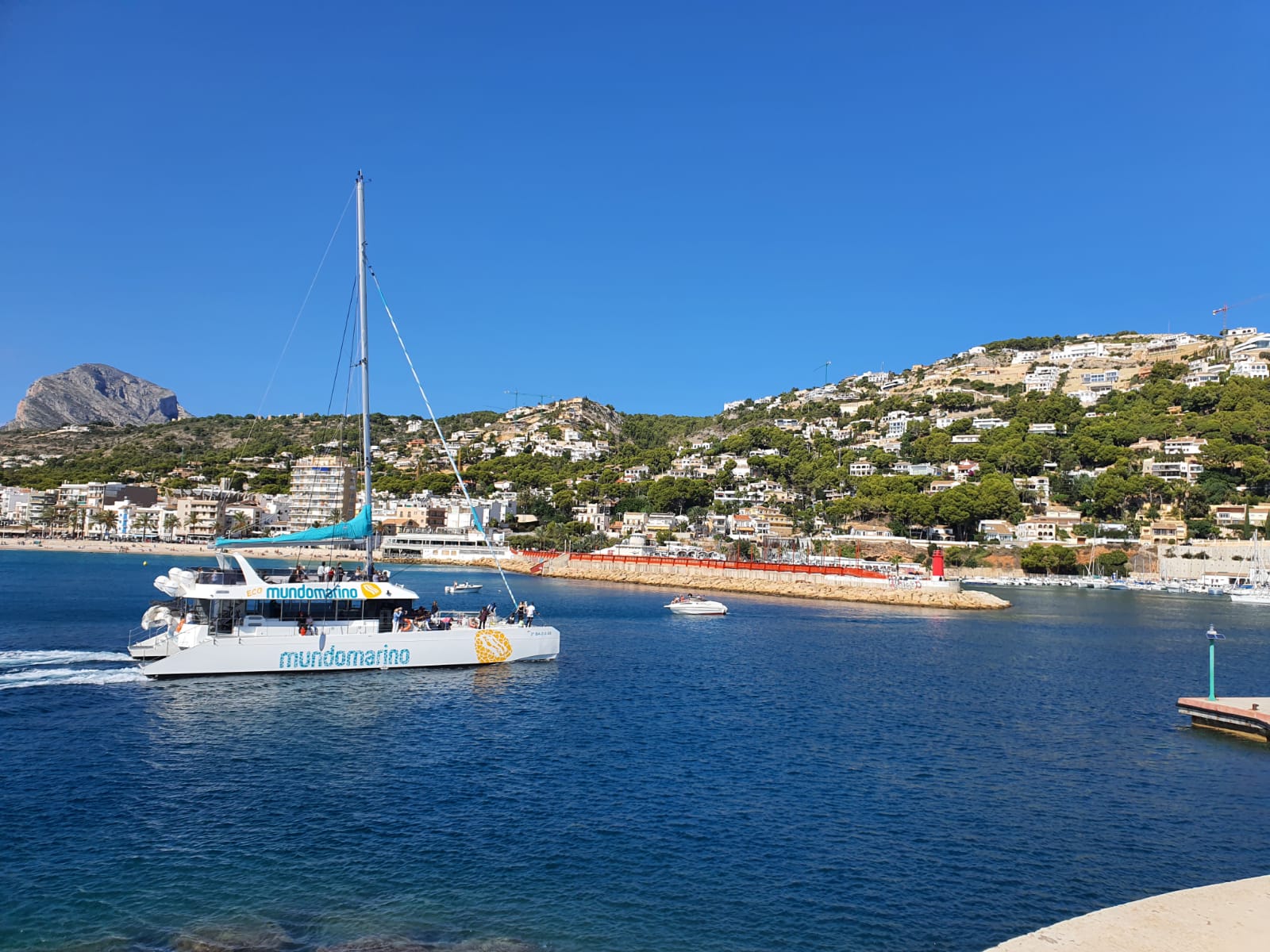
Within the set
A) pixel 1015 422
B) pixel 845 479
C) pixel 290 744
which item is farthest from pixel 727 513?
pixel 290 744

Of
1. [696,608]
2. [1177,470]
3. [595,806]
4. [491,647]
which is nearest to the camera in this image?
[595,806]

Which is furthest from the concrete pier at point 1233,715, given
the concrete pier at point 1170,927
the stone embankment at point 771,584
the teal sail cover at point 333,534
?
the stone embankment at point 771,584

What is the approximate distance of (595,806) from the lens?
1508cm

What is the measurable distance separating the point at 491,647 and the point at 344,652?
446 centimetres

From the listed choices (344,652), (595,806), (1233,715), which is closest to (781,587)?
(1233,715)

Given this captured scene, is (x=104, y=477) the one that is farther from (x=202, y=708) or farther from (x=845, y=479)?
(x=202, y=708)

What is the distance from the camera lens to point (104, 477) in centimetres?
15038

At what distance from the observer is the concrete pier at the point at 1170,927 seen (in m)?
8.62

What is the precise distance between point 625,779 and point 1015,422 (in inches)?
5694

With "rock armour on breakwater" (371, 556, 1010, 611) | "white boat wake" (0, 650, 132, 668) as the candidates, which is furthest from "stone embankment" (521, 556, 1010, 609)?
"white boat wake" (0, 650, 132, 668)

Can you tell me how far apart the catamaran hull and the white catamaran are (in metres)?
0.02

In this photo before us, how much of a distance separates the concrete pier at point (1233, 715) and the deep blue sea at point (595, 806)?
A: 2.36ft

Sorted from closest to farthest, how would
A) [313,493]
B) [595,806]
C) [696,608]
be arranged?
[595,806] < [696,608] < [313,493]

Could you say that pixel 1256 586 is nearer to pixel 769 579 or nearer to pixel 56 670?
pixel 769 579
